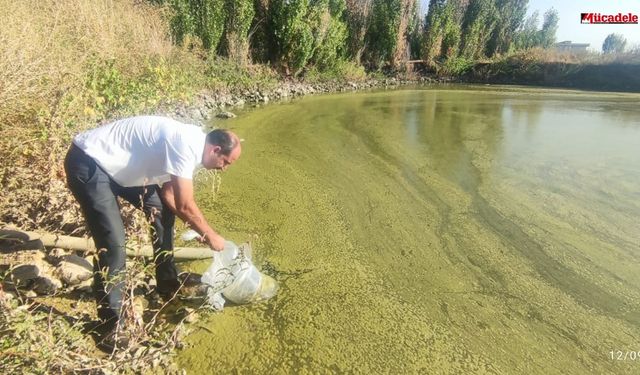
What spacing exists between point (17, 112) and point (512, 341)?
342 centimetres

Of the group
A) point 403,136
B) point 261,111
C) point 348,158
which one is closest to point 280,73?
point 261,111

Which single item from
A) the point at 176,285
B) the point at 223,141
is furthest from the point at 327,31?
the point at 223,141

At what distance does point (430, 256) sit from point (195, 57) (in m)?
8.12

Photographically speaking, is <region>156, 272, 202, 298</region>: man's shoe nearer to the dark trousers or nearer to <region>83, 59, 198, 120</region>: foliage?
the dark trousers

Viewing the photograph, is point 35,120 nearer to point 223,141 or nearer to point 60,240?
point 60,240

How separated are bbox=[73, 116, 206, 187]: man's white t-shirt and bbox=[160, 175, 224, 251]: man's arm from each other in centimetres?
5

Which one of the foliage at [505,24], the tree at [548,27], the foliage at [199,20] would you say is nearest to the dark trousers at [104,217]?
the foliage at [199,20]

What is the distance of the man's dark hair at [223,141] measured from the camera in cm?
186

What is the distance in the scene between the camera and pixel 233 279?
2.27 m

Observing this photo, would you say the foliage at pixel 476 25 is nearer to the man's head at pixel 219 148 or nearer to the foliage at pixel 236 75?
the foliage at pixel 236 75

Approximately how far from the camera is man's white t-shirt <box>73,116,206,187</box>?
70.6 inches

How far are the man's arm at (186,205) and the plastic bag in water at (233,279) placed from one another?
0.30 meters

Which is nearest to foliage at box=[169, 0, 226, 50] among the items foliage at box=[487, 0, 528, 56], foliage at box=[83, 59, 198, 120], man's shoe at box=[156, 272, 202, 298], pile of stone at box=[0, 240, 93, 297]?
foliage at box=[83, 59, 198, 120]

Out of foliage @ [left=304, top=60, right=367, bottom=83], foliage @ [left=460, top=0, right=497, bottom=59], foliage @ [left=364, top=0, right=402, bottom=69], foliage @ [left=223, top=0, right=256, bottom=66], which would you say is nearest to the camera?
foliage @ [left=223, top=0, right=256, bottom=66]
